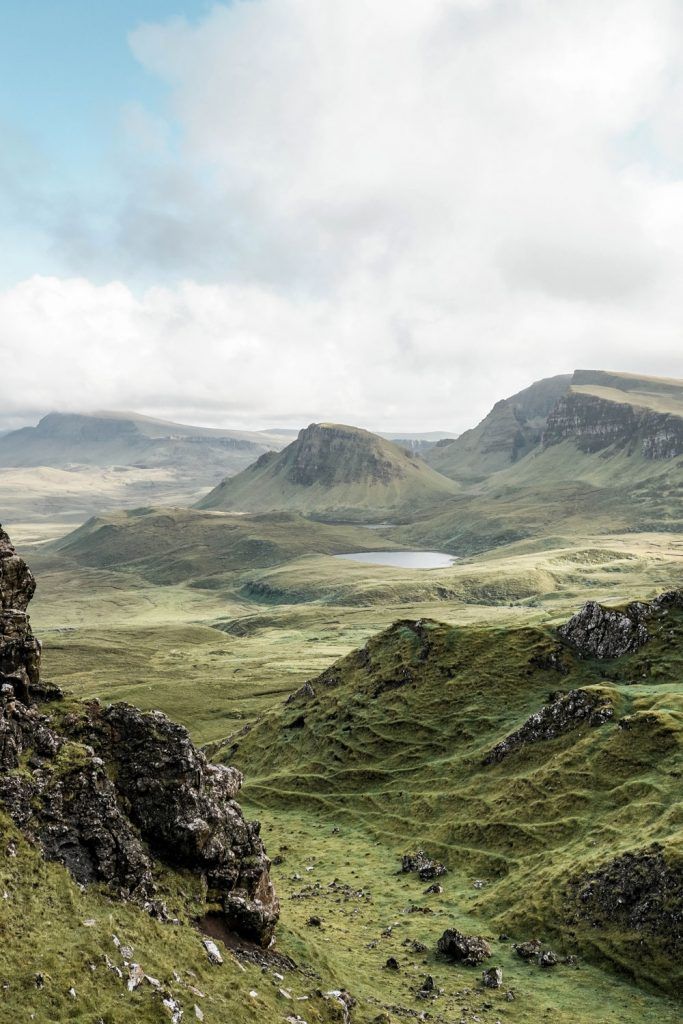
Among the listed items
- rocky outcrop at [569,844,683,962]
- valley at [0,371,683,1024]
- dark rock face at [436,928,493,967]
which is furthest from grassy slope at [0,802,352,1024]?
rocky outcrop at [569,844,683,962]

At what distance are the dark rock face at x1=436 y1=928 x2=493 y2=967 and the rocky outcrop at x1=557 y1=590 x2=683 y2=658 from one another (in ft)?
184

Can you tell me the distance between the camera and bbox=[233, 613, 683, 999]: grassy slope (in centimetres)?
6488

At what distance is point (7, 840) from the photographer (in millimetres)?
38906

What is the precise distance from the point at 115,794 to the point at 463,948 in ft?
109

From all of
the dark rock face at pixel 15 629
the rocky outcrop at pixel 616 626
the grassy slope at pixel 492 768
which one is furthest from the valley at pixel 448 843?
the dark rock face at pixel 15 629

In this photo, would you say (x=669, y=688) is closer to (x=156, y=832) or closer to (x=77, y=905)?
(x=156, y=832)

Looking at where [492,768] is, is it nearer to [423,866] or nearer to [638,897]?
[423,866]

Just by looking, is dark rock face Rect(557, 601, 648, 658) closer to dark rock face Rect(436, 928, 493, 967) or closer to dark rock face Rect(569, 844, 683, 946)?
dark rock face Rect(569, 844, 683, 946)

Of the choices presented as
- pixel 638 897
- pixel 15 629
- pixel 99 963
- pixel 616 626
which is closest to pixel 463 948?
pixel 638 897

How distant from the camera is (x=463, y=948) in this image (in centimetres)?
5688

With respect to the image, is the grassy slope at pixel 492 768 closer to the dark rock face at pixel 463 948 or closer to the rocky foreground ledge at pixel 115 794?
the dark rock face at pixel 463 948

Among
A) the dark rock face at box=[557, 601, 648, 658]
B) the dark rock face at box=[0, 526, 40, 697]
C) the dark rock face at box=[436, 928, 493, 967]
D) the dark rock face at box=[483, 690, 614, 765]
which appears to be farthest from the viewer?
the dark rock face at box=[557, 601, 648, 658]

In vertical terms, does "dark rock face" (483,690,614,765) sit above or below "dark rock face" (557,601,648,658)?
below

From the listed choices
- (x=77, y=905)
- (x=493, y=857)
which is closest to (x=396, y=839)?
(x=493, y=857)
